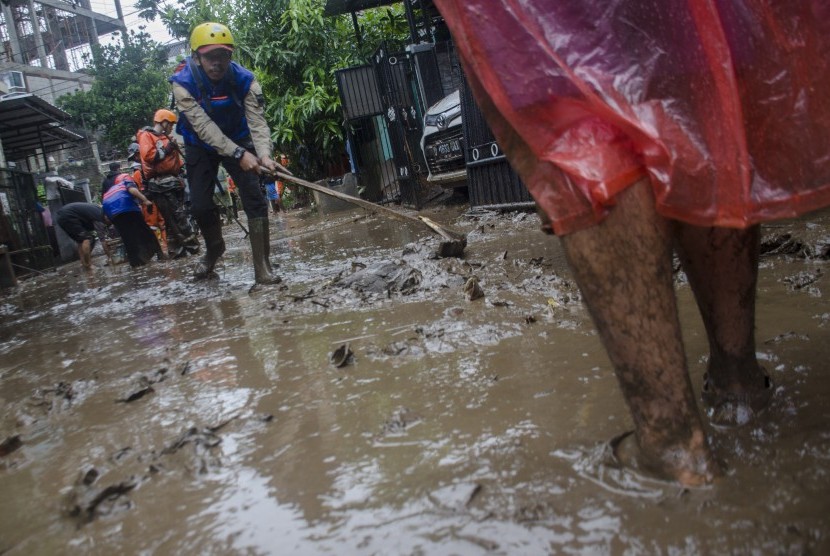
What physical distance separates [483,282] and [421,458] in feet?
6.95

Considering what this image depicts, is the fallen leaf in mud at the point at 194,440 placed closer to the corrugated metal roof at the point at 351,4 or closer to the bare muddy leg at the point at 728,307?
the bare muddy leg at the point at 728,307

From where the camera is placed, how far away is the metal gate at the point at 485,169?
6.66 meters

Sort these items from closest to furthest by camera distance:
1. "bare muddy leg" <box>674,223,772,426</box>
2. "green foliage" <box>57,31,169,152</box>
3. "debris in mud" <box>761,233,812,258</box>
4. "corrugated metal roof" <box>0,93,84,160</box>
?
1. "bare muddy leg" <box>674,223,772,426</box>
2. "debris in mud" <box>761,233,812,258</box>
3. "corrugated metal roof" <box>0,93,84,160</box>
4. "green foliage" <box>57,31,169,152</box>

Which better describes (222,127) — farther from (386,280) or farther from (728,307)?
(728,307)

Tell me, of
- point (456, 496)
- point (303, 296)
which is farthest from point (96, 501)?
point (303, 296)

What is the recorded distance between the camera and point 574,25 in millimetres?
1155

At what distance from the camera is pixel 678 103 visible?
1117 millimetres

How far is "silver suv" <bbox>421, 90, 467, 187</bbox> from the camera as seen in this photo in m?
8.15

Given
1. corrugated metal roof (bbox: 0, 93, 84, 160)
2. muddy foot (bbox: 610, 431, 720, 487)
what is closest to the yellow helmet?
muddy foot (bbox: 610, 431, 720, 487)

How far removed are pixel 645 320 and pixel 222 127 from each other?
15.2 feet

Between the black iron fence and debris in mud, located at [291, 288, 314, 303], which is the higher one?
the black iron fence

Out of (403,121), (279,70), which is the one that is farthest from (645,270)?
(279,70)

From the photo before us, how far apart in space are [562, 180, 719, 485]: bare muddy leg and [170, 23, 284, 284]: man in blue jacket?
158 inches

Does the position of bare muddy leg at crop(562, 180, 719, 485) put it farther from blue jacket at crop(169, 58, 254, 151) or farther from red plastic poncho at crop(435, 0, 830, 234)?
blue jacket at crop(169, 58, 254, 151)
